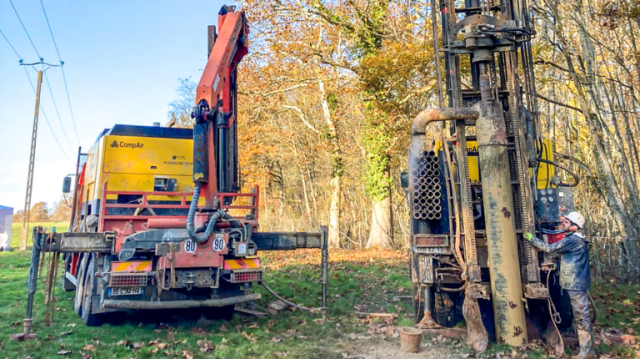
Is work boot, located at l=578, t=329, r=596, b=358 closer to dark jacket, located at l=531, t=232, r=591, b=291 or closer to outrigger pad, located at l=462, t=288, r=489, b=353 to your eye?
dark jacket, located at l=531, t=232, r=591, b=291

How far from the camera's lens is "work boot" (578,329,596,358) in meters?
5.61

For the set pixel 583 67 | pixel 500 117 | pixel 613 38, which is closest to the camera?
pixel 500 117

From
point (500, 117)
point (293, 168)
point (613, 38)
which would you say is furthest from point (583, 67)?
point (293, 168)

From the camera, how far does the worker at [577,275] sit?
564cm

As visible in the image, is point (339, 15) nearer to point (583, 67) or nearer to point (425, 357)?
point (583, 67)

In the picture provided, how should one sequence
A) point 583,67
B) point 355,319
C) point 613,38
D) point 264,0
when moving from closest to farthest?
point 355,319 < point 583,67 < point 613,38 < point 264,0

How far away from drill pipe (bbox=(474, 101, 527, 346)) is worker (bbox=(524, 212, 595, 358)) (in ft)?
1.70

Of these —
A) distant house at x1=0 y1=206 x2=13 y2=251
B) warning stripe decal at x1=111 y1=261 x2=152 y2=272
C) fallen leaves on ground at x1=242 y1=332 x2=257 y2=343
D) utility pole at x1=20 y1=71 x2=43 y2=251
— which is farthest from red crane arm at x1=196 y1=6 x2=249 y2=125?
distant house at x1=0 y1=206 x2=13 y2=251

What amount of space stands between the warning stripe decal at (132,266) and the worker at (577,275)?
5404mm

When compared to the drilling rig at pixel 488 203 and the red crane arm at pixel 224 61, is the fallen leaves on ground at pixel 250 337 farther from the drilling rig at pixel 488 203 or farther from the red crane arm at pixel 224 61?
the red crane arm at pixel 224 61

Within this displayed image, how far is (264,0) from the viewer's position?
16.2 metres

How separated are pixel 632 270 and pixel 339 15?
11764 mm

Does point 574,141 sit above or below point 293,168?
below

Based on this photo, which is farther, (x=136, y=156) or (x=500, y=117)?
(x=136, y=156)
